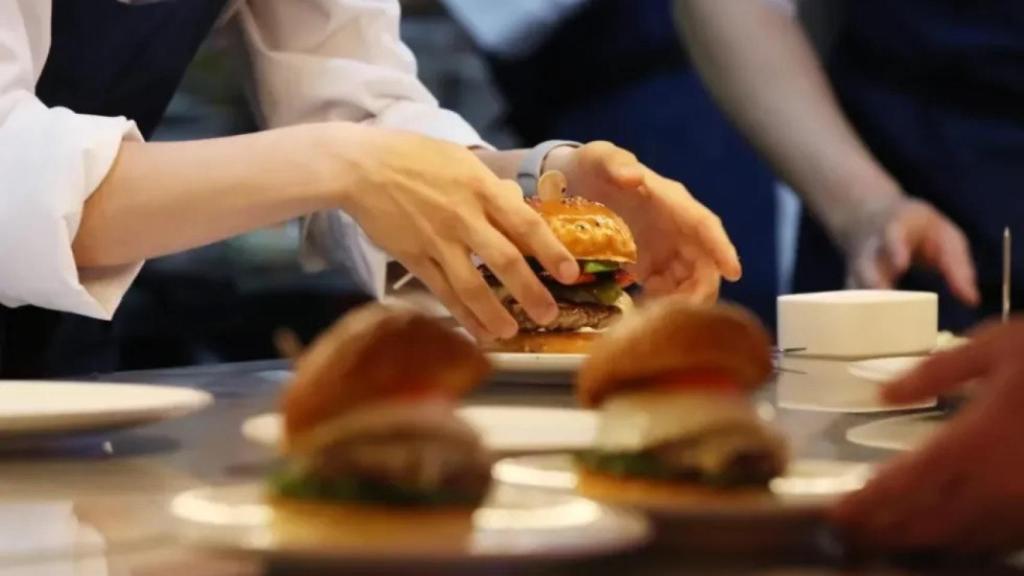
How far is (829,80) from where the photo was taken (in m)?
2.46

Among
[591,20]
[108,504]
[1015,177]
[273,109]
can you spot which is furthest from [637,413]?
[591,20]

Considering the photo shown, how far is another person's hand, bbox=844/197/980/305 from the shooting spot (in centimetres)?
205

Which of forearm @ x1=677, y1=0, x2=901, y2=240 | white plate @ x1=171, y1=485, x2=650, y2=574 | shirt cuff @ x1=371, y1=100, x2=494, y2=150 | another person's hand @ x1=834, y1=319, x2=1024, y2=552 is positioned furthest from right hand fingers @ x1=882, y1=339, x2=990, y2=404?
forearm @ x1=677, y1=0, x2=901, y2=240

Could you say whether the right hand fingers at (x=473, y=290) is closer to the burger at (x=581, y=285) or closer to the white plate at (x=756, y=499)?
the burger at (x=581, y=285)

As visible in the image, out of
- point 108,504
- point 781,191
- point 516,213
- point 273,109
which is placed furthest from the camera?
point 781,191

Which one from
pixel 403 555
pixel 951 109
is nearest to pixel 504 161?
pixel 951 109

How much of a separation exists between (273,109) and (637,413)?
1415 mm

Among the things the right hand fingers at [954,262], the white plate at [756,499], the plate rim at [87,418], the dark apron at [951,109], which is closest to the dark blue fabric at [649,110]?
the dark apron at [951,109]

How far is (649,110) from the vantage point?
3.23m

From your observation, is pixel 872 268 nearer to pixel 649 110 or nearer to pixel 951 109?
pixel 951 109

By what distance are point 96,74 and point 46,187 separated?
1.45 feet

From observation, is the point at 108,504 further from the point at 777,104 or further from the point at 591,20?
the point at 591,20

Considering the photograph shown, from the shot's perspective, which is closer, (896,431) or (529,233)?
(896,431)

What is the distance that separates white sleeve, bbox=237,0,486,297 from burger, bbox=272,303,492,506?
1253mm
